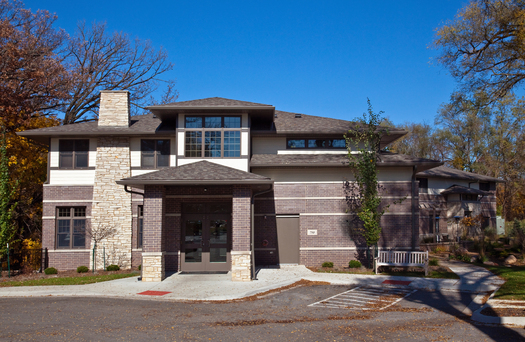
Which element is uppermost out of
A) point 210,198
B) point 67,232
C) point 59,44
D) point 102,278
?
point 59,44

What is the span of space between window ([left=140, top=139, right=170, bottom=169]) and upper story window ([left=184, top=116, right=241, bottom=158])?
7.60ft

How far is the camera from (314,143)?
20359 mm

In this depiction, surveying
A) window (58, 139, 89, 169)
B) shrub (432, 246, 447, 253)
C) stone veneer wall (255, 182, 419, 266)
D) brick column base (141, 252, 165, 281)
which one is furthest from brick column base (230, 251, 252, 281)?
shrub (432, 246, 447, 253)

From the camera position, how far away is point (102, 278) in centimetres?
1636

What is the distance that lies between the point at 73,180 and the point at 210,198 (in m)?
7.36

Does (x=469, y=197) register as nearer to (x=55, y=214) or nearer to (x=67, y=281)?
(x=67, y=281)

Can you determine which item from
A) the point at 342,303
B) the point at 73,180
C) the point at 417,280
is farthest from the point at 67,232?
the point at 417,280

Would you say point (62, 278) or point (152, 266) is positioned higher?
point (152, 266)

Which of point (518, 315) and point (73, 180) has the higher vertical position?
point (73, 180)

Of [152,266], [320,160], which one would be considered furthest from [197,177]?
[320,160]

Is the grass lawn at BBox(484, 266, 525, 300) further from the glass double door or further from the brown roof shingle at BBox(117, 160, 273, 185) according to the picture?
the glass double door

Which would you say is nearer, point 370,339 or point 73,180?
point 370,339

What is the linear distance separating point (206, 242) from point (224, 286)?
141 inches

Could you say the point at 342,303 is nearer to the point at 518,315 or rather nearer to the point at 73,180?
the point at 518,315
